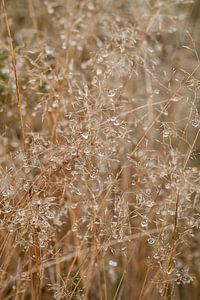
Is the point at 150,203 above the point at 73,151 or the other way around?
the other way around

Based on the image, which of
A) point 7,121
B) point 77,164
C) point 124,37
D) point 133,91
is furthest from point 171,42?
point 77,164

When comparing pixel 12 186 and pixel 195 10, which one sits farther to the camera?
pixel 195 10

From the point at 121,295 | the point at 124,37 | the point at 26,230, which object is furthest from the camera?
the point at 121,295

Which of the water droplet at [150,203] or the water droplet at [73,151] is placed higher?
the water droplet at [73,151]

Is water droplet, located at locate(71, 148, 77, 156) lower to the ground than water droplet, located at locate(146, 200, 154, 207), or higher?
higher

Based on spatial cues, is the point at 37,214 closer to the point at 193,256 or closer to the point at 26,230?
the point at 26,230

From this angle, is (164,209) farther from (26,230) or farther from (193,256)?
(193,256)

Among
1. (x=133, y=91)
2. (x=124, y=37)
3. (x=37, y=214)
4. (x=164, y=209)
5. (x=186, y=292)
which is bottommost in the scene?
(x=186, y=292)

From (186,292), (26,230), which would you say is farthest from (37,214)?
(186,292)

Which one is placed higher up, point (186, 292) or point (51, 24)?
point (51, 24)

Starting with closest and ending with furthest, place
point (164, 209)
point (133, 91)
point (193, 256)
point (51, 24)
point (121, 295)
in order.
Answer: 1. point (164, 209)
2. point (121, 295)
3. point (193, 256)
4. point (133, 91)
5. point (51, 24)
